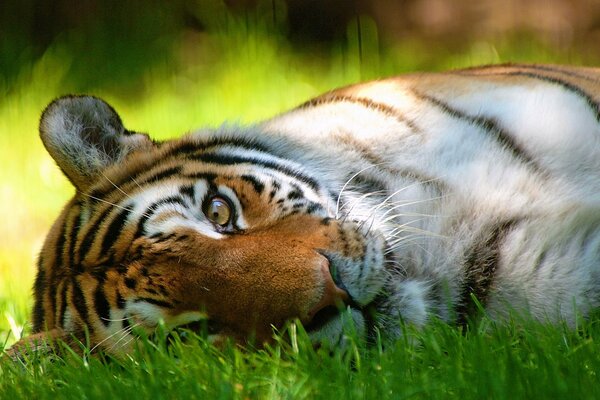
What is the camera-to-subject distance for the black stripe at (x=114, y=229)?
2.38 meters

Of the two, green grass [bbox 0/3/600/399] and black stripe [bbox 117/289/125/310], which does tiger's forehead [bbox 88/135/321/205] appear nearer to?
black stripe [bbox 117/289/125/310]

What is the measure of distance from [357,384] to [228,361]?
1.02 feet

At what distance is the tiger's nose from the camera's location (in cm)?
199

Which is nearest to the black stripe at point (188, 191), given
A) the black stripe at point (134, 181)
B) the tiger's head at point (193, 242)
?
the tiger's head at point (193, 242)

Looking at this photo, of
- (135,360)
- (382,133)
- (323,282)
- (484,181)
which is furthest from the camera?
(382,133)

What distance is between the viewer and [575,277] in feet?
7.40

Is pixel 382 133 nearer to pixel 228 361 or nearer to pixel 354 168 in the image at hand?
pixel 354 168

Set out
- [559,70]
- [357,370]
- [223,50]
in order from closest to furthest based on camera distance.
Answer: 1. [357,370]
2. [559,70]
3. [223,50]

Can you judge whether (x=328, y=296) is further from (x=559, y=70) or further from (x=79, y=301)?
(x=559, y=70)

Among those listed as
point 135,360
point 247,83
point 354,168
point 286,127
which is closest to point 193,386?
point 135,360

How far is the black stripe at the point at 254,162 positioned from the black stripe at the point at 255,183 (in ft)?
0.34

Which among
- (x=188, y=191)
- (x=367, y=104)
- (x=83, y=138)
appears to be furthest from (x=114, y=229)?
(x=367, y=104)

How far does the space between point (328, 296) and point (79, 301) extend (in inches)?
26.7

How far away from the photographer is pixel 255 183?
245cm
